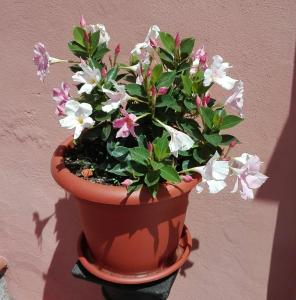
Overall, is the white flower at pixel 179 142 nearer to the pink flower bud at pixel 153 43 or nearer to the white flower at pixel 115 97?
the white flower at pixel 115 97

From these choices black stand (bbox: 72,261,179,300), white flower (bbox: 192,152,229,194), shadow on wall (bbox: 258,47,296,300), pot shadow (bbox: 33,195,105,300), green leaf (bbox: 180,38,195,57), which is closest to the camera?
white flower (bbox: 192,152,229,194)

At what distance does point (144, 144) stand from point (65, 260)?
3.17 ft

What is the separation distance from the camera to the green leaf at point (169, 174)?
1098mm

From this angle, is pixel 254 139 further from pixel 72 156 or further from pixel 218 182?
pixel 72 156

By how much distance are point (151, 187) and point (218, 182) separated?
16cm

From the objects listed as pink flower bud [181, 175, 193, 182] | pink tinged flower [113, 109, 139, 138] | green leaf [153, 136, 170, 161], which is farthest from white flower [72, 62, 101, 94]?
pink flower bud [181, 175, 193, 182]

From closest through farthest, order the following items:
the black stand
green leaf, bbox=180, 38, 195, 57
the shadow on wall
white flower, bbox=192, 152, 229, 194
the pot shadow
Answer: white flower, bbox=192, 152, 229, 194 < green leaf, bbox=180, 38, 195, 57 < the black stand < the shadow on wall < the pot shadow

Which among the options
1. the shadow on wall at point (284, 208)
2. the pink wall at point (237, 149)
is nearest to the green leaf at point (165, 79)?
the pink wall at point (237, 149)

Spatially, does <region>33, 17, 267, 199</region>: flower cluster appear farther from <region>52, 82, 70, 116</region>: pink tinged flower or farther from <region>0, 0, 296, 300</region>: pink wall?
<region>0, 0, 296, 300</region>: pink wall

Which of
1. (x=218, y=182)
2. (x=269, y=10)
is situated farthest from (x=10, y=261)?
(x=269, y=10)

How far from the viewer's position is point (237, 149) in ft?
4.90

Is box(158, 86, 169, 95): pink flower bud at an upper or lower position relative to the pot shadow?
upper

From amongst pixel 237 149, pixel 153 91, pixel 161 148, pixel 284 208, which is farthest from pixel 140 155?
pixel 284 208

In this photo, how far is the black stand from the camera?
4.27 ft
